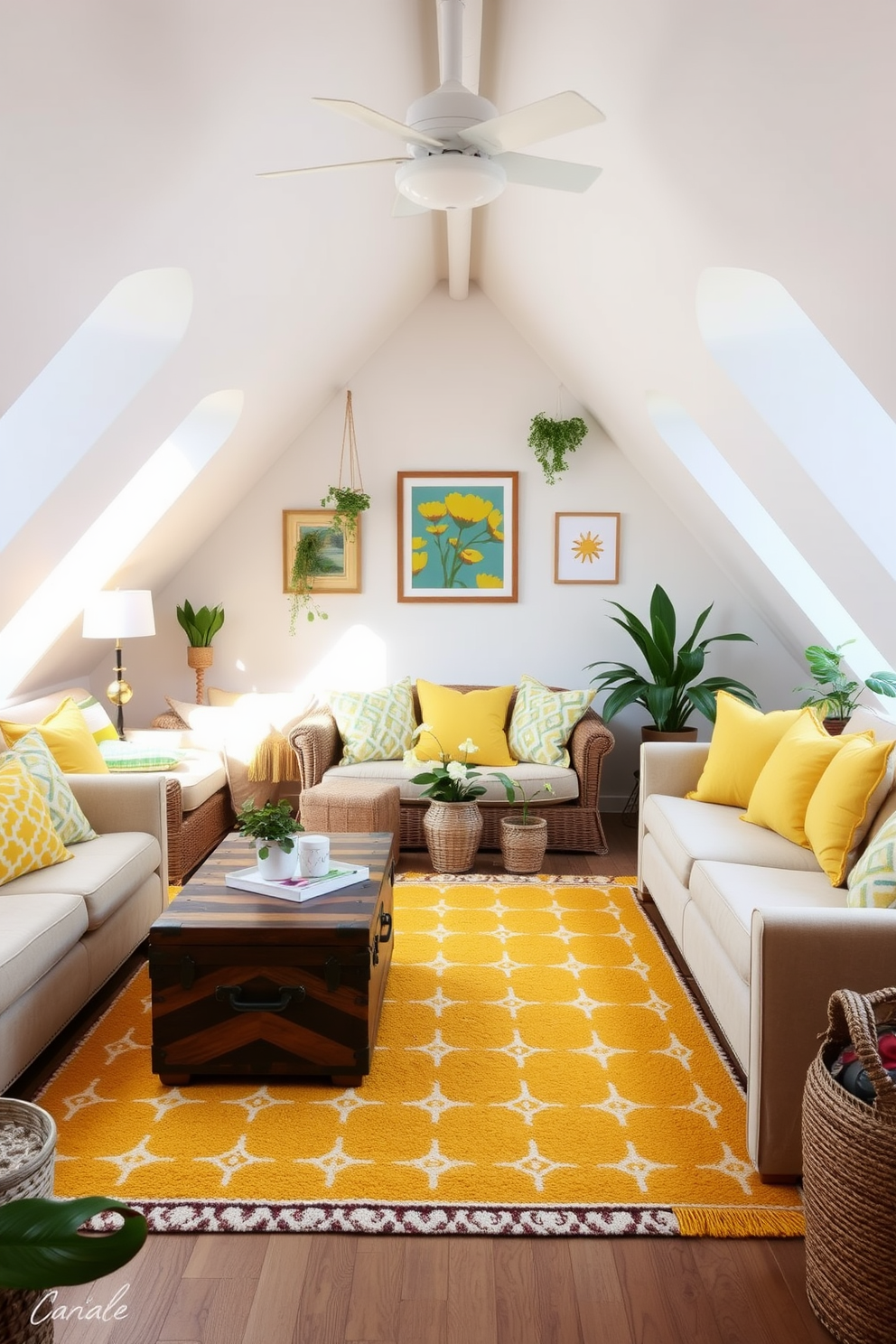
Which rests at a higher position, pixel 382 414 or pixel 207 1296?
pixel 382 414

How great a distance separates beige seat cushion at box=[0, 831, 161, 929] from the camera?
303 cm

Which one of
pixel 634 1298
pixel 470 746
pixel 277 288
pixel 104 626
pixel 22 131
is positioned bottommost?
pixel 634 1298

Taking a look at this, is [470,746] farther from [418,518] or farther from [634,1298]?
[634,1298]

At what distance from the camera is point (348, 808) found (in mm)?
4453

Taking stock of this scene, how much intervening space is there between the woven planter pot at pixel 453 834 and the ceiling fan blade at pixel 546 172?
8.74 feet

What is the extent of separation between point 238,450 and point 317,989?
125 inches

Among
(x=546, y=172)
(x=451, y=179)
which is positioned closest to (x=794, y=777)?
(x=546, y=172)

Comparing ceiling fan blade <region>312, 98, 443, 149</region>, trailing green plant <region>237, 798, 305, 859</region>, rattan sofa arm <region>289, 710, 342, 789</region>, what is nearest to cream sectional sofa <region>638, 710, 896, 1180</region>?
trailing green plant <region>237, 798, 305, 859</region>

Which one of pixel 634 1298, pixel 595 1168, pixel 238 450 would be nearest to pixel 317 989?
pixel 595 1168

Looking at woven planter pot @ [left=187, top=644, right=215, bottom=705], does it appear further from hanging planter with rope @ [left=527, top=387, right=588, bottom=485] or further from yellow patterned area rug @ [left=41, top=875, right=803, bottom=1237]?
yellow patterned area rug @ [left=41, top=875, right=803, bottom=1237]

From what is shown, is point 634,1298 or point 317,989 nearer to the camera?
point 634,1298

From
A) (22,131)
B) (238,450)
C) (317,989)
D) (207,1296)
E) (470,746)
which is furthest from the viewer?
(238,450)

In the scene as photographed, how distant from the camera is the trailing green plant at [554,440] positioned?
18.7 feet

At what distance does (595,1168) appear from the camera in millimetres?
2354
